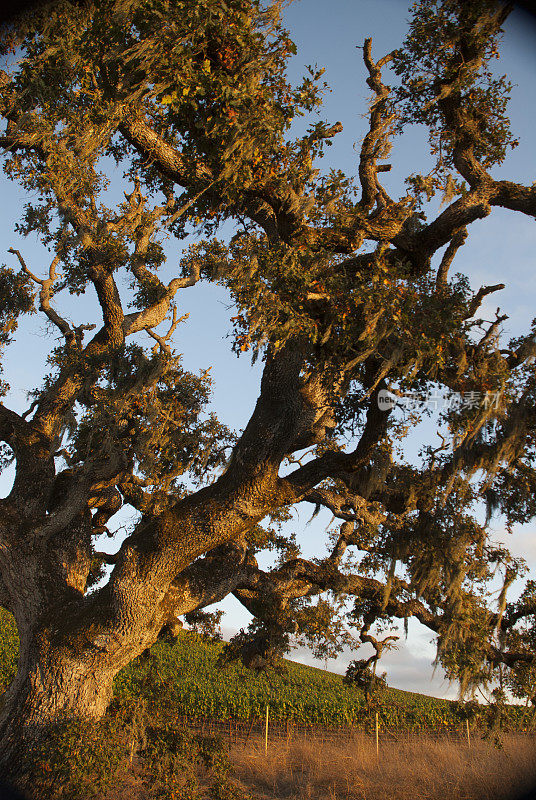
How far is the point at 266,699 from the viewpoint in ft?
76.8

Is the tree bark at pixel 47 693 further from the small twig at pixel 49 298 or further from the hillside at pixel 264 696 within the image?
the hillside at pixel 264 696

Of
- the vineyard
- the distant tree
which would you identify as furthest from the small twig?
the vineyard

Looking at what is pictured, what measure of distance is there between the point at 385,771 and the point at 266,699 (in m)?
11.4

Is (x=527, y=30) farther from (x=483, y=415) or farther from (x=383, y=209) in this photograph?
(x=483, y=415)

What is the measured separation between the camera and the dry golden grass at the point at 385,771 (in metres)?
10.7

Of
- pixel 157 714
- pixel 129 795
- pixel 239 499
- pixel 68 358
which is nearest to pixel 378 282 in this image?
pixel 239 499

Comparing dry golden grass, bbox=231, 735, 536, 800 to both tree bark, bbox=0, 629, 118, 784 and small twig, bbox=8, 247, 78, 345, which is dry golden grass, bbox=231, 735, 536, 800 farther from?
small twig, bbox=8, 247, 78, 345

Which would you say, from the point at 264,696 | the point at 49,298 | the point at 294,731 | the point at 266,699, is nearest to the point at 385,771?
the point at 294,731

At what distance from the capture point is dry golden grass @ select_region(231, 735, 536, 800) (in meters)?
10.7

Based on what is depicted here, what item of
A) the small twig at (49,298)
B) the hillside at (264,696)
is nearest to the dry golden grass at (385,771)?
the hillside at (264,696)

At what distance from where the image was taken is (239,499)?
30.5ft

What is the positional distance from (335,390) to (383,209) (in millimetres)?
3360

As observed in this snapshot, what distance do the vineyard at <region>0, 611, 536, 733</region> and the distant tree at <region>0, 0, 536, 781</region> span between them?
5.18 meters

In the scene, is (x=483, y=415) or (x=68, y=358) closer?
(x=483, y=415)
